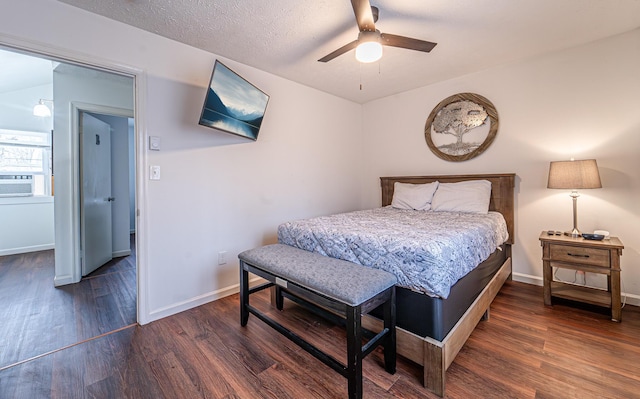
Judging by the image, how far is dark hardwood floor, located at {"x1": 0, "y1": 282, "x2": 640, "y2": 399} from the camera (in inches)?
55.6

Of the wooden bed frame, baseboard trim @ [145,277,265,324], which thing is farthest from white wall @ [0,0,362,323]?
the wooden bed frame

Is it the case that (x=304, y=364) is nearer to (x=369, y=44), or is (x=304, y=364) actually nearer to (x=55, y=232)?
(x=369, y=44)

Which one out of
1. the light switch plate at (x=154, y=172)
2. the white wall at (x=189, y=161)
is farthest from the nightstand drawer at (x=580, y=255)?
the light switch plate at (x=154, y=172)

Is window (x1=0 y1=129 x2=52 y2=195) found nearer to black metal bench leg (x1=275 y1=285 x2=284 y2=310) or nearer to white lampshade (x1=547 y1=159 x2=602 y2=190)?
black metal bench leg (x1=275 y1=285 x2=284 y2=310)

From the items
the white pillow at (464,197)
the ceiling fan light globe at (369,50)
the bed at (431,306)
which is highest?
the ceiling fan light globe at (369,50)

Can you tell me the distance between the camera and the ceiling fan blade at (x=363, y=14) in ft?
5.11

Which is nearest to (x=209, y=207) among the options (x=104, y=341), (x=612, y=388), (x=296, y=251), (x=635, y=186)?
(x=296, y=251)

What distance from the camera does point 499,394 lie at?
4.47 feet

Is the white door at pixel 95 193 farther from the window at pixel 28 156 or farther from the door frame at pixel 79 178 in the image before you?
the window at pixel 28 156

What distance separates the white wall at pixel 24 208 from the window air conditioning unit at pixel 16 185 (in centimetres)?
11

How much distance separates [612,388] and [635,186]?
1901 mm

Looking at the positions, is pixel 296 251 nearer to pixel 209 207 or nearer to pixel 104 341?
pixel 209 207

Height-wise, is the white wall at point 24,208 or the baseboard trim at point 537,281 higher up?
the white wall at point 24,208

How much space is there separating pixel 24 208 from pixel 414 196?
628 centimetres
